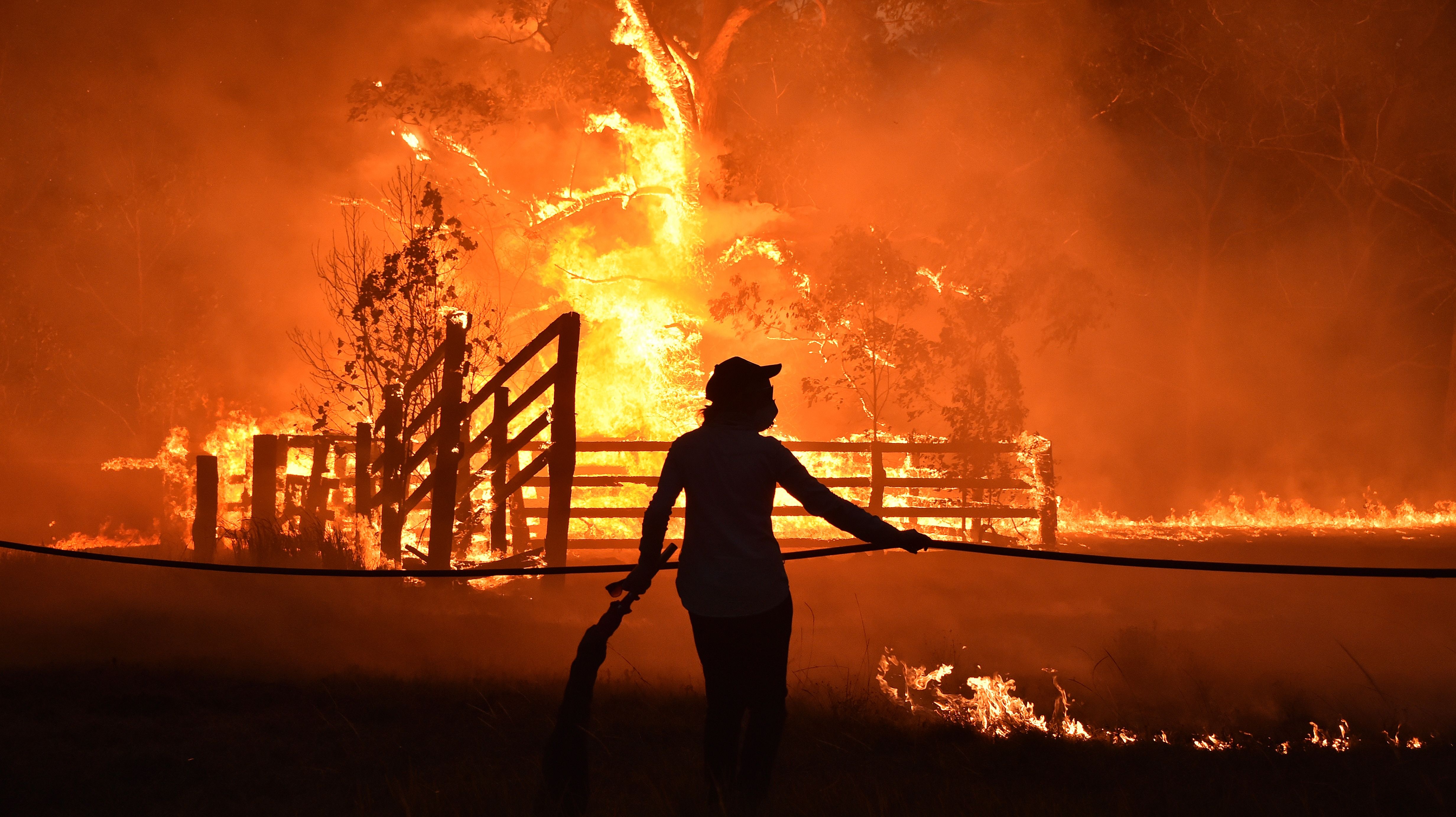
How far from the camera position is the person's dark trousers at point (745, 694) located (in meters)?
4.04

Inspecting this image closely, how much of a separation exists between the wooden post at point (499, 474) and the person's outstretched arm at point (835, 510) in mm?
6711

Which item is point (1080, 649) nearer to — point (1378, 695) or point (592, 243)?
point (1378, 695)

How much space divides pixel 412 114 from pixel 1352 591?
18490 mm

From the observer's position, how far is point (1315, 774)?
5344mm

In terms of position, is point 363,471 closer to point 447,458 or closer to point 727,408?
point 447,458

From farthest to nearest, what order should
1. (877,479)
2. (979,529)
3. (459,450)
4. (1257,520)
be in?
(1257,520), (979,529), (877,479), (459,450)

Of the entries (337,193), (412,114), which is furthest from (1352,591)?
(337,193)

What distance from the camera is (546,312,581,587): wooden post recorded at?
9.95m

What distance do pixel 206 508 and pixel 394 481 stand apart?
8.18ft

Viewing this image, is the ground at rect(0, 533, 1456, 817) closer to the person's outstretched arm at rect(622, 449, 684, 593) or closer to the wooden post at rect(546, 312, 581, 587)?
the wooden post at rect(546, 312, 581, 587)

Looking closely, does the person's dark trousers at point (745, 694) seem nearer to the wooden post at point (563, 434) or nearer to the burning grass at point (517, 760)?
the burning grass at point (517, 760)

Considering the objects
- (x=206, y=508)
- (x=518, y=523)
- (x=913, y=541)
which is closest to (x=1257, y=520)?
(x=518, y=523)

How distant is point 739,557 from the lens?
159 inches

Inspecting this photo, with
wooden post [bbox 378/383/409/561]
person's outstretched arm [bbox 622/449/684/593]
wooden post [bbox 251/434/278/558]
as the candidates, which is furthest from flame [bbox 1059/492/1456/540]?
person's outstretched arm [bbox 622/449/684/593]
